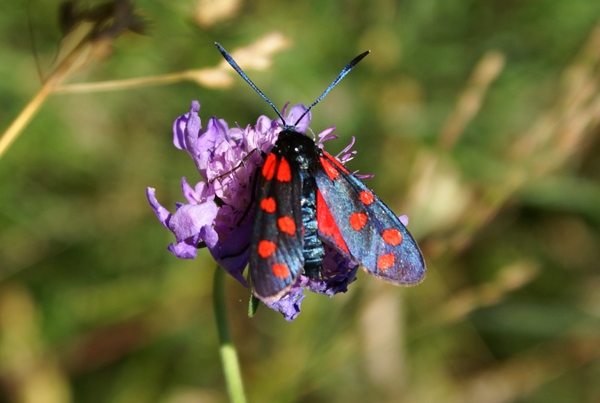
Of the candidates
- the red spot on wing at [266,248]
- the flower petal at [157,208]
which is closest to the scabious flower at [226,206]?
the flower petal at [157,208]

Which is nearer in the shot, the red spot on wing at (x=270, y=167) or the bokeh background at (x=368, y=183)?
the red spot on wing at (x=270, y=167)

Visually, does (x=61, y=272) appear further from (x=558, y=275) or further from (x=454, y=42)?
(x=558, y=275)

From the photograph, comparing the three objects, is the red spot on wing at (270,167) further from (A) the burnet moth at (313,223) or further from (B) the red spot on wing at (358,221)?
(B) the red spot on wing at (358,221)

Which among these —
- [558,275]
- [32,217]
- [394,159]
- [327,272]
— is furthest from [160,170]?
[558,275]

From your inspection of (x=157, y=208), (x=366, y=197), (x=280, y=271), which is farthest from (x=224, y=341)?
(x=366, y=197)

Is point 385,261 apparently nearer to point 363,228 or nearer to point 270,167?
point 363,228

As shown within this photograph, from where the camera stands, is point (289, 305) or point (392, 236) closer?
point (289, 305)
